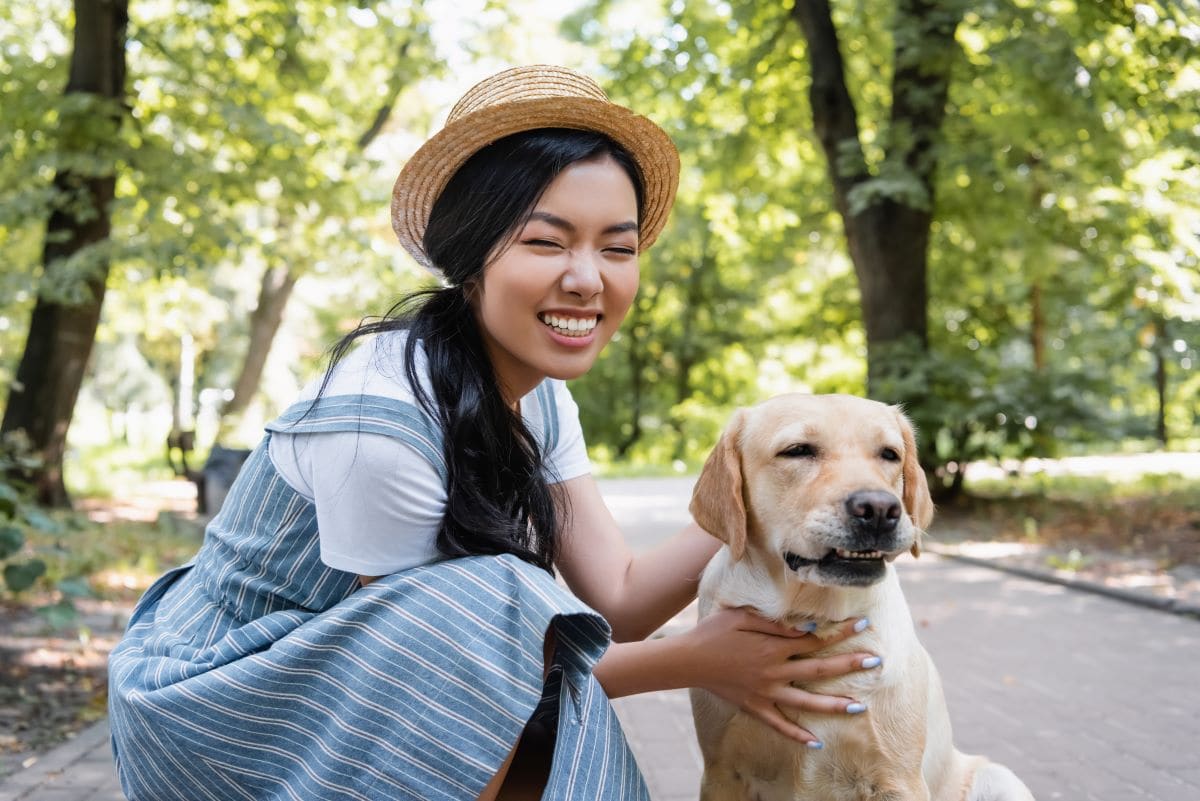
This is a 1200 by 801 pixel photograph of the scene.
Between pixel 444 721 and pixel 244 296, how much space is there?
3812cm

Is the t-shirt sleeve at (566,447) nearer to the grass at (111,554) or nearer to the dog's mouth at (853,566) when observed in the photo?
the dog's mouth at (853,566)

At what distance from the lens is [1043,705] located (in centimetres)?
478

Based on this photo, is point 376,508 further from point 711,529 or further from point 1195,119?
point 1195,119

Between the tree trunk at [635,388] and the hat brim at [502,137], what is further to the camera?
the tree trunk at [635,388]

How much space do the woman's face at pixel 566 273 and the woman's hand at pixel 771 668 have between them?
0.73 m

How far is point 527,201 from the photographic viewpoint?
92.5 inches

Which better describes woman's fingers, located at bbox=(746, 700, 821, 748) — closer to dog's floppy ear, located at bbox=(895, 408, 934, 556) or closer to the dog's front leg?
the dog's front leg

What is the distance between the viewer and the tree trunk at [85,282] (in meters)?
9.82

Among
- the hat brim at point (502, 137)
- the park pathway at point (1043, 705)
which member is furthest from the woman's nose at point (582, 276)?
the park pathway at point (1043, 705)

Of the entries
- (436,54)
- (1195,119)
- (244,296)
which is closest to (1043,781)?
(1195,119)

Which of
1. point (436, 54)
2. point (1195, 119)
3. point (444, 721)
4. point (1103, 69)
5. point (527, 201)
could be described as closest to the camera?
point (444, 721)

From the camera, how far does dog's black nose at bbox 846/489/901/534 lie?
217cm

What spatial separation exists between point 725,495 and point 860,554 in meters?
0.38

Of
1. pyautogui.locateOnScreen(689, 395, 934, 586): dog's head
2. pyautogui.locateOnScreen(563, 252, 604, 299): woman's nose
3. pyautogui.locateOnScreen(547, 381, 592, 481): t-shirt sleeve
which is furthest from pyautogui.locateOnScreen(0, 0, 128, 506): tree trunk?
pyautogui.locateOnScreen(689, 395, 934, 586): dog's head
